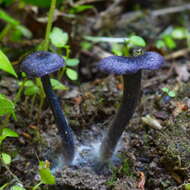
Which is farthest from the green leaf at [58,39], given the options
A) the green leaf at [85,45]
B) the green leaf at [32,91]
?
the green leaf at [85,45]

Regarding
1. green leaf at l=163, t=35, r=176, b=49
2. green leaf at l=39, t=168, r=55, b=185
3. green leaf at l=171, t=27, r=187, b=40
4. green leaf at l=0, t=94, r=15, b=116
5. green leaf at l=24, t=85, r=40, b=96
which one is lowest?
green leaf at l=171, t=27, r=187, b=40

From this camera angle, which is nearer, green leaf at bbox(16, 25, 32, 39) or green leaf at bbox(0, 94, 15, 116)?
green leaf at bbox(0, 94, 15, 116)

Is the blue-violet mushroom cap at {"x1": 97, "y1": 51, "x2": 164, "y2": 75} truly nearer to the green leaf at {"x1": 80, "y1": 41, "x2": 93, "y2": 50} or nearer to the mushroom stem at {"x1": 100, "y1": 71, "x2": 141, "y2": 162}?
the mushroom stem at {"x1": 100, "y1": 71, "x2": 141, "y2": 162}

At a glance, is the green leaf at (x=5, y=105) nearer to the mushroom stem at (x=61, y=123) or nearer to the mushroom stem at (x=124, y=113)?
the mushroom stem at (x=61, y=123)

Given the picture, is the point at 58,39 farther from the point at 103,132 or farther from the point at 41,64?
the point at 103,132

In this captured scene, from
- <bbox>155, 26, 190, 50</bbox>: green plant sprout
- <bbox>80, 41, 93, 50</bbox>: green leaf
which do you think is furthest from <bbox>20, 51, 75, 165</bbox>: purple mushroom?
<bbox>155, 26, 190, 50</bbox>: green plant sprout

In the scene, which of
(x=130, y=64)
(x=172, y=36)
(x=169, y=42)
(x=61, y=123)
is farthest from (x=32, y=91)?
(x=172, y=36)
